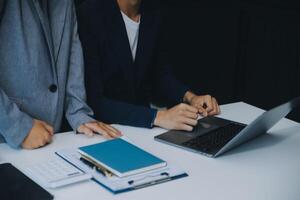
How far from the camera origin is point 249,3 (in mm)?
3213

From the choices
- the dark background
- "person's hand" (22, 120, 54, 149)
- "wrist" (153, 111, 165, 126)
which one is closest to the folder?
"person's hand" (22, 120, 54, 149)

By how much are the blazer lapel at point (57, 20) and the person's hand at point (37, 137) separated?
0.29 m

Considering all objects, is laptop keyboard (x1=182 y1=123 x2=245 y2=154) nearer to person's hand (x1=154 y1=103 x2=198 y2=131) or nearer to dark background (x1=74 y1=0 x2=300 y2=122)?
person's hand (x1=154 y1=103 x2=198 y2=131)

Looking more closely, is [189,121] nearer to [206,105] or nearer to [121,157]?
[206,105]

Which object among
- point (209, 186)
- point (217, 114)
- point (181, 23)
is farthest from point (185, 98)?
point (181, 23)

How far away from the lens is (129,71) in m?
1.98

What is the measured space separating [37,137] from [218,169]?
524mm

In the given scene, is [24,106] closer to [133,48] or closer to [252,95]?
[133,48]

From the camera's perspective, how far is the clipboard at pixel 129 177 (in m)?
1.20

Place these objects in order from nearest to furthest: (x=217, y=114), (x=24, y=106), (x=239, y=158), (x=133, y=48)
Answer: (x=239, y=158)
(x=24, y=106)
(x=217, y=114)
(x=133, y=48)

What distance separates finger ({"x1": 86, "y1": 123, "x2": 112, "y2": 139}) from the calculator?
24cm

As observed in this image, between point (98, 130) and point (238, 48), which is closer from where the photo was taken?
point (98, 130)

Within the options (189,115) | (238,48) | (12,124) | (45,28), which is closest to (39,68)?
(45,28)

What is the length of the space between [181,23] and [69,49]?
1.42m
